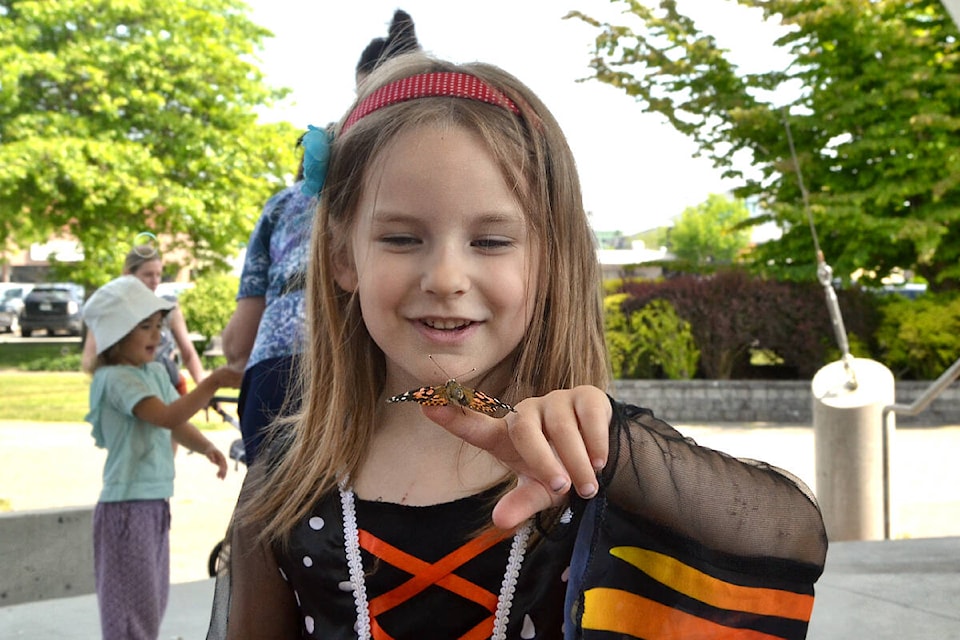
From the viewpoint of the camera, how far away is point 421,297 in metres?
1.38

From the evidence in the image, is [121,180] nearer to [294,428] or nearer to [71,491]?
[71,491]

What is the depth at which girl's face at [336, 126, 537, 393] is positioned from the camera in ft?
4.46

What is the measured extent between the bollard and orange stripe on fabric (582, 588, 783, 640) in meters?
4.93

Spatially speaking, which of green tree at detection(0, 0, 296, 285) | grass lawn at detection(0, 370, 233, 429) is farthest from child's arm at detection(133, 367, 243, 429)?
green tree at detection(0, 0, 296, 285)

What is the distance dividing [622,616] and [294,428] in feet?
2.68

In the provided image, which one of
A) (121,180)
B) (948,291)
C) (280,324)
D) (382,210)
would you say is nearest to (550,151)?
(382,210)

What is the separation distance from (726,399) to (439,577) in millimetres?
11745

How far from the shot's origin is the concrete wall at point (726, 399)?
496 inches

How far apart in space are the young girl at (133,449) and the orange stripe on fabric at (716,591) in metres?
2.87

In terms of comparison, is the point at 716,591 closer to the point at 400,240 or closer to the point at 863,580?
the point at 400,240

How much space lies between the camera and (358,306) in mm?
1706

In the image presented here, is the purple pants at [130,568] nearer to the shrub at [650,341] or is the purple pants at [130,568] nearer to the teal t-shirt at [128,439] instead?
the teal t-shirt at [128,439]

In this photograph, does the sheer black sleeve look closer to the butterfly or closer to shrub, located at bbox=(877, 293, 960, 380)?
the butterfly

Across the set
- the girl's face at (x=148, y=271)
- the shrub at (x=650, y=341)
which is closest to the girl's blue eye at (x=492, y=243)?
the girl's face at (x=148, y=271)
